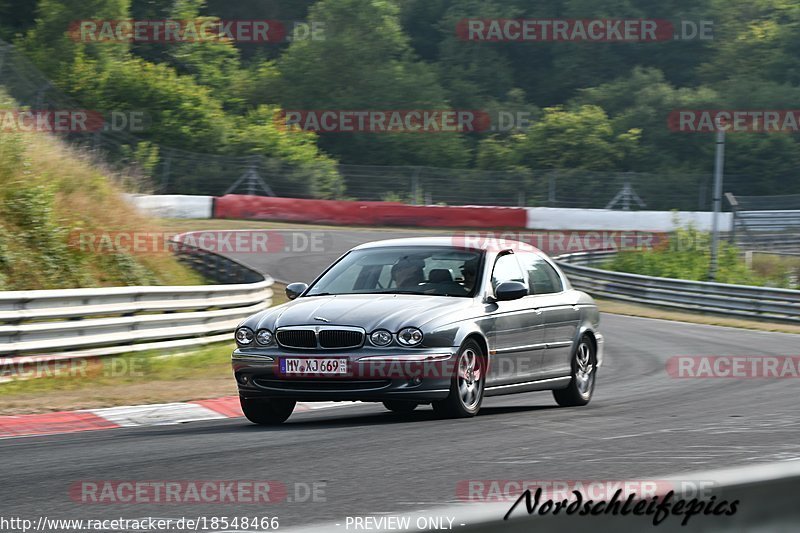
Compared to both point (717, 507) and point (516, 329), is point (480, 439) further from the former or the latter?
point (717, 507)

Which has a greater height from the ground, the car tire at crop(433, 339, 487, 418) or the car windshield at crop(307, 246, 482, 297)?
the car windshield at crop(307, 246, 482, 297)

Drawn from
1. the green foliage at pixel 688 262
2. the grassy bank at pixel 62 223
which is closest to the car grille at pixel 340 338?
the grassy bank at pixel 62 223

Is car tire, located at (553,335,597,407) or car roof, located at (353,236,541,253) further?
car tire, located at (553,335,597,407)

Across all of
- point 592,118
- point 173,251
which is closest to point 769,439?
point 173,251

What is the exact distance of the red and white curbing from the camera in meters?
A: 9.27

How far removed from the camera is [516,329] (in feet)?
32.5

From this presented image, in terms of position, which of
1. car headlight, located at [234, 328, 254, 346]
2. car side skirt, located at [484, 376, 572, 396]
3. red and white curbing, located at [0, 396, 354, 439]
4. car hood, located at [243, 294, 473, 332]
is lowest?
red and white curbing, located at [0, 396, 354, 439]

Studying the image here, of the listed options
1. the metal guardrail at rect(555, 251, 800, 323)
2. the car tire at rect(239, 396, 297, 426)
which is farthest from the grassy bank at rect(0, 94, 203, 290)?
the metal guardrail at rect(555, 251, 800, 323)

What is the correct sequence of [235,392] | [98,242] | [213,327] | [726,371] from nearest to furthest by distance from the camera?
[235,392], [726,371], [213,327], [98,242]

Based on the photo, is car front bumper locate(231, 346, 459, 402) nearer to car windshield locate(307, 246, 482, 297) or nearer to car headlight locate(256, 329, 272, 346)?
car headlight locate(256, 329, 272, 346)

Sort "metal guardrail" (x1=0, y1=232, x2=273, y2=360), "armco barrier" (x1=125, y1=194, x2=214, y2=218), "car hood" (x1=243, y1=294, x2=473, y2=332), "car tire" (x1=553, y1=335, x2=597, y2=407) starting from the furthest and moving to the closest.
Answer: "armco barrier" (x1=125, y1=194, x2=214, y2=218) → "metal guardrail" (x1=0, y1=232, x2=273, y2=360) → "car tire" (x1=553, y1=335, x2=597, y2=407) → "car hood" (x1=243, y1=294, x2=473, y2=332)

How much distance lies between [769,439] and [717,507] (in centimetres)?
505

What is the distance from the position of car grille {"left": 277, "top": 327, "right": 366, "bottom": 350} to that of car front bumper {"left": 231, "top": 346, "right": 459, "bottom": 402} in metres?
0.07

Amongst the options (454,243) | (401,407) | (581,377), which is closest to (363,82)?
(581,377)
